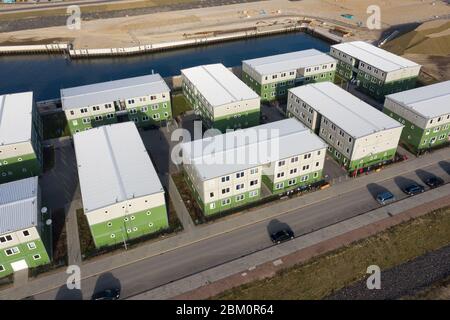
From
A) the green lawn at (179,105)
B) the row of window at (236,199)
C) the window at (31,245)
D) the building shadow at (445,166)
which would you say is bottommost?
the building shadow at (445,166)

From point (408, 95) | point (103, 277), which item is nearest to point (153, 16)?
point (408, 95)

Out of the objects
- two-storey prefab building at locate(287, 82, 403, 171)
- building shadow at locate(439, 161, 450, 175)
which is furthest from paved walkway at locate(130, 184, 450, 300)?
two-storey prefab building at locate(287, 82, 403, 171)

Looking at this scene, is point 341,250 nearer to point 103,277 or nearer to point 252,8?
point 103,277

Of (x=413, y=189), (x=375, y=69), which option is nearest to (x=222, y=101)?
(x=413, y=189)

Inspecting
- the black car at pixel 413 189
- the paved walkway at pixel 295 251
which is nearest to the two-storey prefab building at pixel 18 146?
the paved walkway at pixel 295 251

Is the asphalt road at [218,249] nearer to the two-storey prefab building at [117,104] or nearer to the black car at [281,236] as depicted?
the black car at [281,236]

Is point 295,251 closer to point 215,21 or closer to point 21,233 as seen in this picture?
point 21,233
